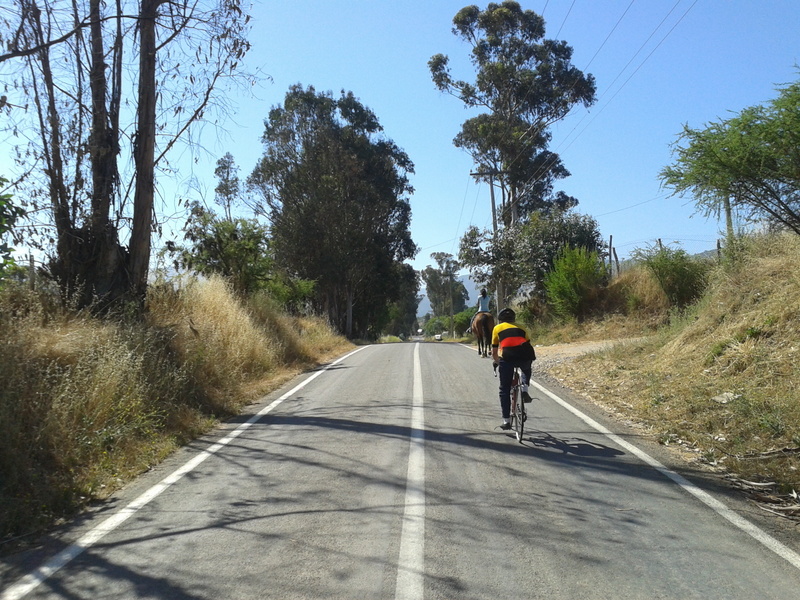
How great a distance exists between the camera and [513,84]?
3778 centimetres

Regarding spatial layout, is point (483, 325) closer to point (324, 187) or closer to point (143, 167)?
point (143, 167)

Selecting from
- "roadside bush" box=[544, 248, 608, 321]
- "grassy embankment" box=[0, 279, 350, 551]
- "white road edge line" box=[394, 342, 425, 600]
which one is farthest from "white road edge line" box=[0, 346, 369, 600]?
"roadside bush" box=[544, 248, 608, 321]

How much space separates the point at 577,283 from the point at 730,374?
54.7 feet

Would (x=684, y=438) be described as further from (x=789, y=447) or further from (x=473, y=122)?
(x=473, y=122)

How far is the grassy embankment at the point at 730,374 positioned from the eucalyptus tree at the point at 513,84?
23.5 meters

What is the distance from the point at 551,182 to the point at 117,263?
3449 cm

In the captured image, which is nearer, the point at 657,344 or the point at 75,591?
the point at 75,591

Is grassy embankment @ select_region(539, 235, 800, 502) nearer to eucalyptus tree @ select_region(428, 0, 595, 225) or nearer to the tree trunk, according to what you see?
the tree trunk

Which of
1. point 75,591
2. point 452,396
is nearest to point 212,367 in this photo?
point 452,396

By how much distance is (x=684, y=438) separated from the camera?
863 centimetres

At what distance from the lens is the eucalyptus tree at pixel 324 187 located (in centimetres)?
4006

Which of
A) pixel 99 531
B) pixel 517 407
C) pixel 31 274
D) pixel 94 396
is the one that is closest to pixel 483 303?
pixel 517 407

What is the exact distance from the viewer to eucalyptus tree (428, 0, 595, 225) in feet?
123

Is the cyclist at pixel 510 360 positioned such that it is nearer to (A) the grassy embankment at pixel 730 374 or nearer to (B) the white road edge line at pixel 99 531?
(A) the grassy embankment at pixel 730 374
